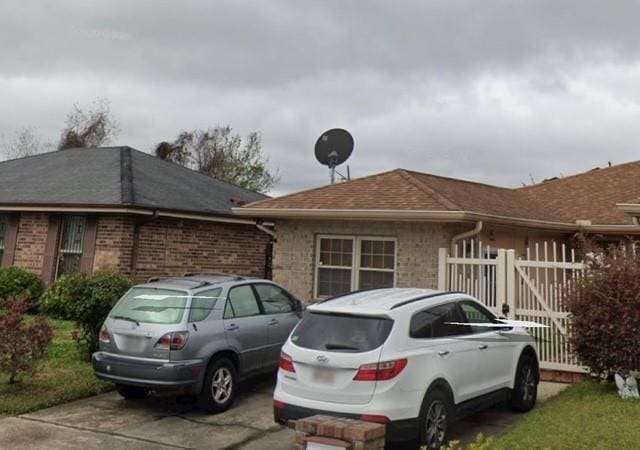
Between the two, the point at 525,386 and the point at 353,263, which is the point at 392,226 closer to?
the point at 353,263

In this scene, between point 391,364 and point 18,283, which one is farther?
point 18,283

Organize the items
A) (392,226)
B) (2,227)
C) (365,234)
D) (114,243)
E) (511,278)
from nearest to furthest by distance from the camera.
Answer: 1. (511,278)
2. (392,226)
3. (365,234)
4. (114,243)
5. (2,227)

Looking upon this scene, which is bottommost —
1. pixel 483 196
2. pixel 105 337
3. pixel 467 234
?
pixel 105 337

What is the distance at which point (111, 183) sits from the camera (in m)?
15.6

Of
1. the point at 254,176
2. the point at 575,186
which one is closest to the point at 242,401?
the point at 575,186

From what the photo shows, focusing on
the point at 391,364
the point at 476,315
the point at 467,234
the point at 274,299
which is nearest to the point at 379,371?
the point at 391,364

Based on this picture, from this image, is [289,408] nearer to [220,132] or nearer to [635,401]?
[635,401]

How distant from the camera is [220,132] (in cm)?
4169

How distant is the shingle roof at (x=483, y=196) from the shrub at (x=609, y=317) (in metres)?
3.17

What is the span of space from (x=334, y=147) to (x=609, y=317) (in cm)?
998

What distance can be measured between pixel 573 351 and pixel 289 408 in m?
4.06

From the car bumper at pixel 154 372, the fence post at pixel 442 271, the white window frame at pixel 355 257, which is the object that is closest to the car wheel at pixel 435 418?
the car bumper at pixel 154 372

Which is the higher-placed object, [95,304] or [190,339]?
[95,304]

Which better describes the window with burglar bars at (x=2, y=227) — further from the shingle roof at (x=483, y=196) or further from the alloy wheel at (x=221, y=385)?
the alloy wheel at (x=221, y=385)
